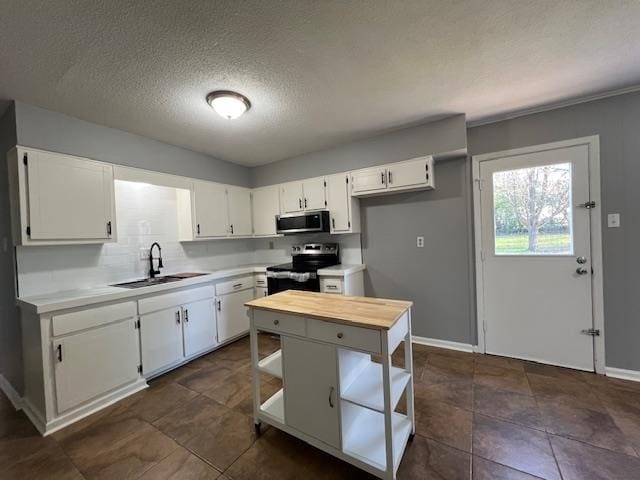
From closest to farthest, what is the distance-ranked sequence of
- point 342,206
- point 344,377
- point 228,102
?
point 344,377 → point 228,102 → point 342,206

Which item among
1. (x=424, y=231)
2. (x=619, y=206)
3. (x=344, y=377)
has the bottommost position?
(x=344, y=377)

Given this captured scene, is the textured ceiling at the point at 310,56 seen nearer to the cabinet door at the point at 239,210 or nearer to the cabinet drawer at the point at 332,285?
the cabinet door at the point at 239,210

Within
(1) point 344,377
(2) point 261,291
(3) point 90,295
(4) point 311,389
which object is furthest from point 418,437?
(3) point 90,295

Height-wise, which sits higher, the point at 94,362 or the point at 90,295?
the point at 90,295

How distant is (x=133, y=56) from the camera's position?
5.22ft

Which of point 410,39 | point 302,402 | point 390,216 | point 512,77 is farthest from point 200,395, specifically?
point 512,77

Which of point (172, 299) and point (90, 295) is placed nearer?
point (90, 295)

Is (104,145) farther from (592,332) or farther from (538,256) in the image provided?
(592,332)

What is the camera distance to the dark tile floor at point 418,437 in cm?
149

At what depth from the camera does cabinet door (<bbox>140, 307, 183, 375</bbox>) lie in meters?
2.45

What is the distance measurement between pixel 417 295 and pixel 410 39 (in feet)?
8.24

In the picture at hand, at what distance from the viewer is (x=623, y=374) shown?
2.27 meters

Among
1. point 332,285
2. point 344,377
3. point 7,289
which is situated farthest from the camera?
point 332,285

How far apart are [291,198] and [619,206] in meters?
3.31
